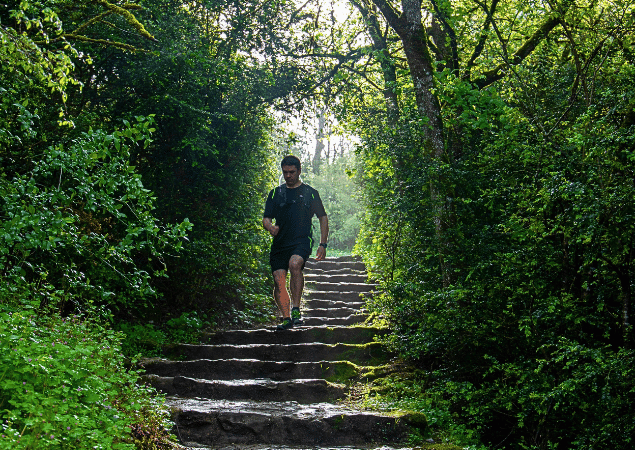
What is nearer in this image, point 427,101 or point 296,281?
point 427,101

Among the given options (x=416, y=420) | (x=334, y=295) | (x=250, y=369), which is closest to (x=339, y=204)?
(x=334, y=295)

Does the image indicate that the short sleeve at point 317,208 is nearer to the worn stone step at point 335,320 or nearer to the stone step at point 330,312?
the worn stone step at point 335,320

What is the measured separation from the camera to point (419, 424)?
4.57 metres

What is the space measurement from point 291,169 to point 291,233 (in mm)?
866

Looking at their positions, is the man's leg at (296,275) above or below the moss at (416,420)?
above

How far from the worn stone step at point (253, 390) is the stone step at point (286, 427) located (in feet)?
2.41

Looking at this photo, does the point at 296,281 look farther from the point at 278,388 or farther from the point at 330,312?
the point at 330,312

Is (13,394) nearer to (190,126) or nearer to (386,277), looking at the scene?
(386,277)

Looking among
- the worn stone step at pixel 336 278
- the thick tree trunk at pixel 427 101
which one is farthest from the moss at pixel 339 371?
the worn stone step at pixel 336 278

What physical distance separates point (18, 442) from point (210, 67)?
20.5ft

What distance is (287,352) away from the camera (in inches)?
261

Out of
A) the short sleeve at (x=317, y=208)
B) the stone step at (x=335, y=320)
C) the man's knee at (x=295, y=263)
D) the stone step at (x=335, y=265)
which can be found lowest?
the stone step at (x=335, y=320)

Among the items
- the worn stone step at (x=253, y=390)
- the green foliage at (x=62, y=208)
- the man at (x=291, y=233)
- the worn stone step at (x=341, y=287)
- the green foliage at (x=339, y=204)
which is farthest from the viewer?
the green foliage at (x=339, y=204)

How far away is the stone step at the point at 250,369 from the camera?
19.7 feet
